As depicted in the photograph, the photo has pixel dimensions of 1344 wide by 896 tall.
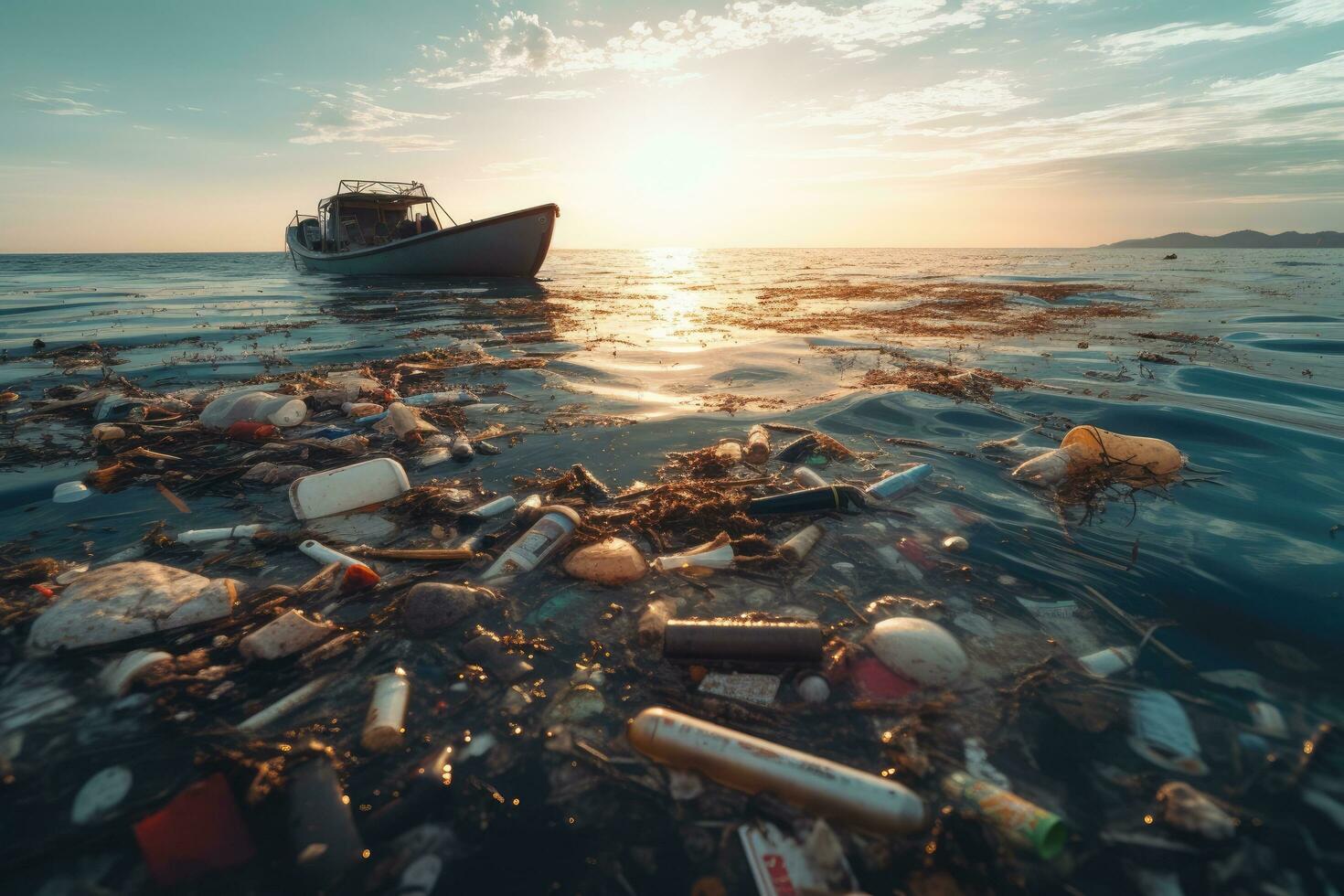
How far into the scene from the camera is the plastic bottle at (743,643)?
229cm

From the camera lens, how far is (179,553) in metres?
3.19

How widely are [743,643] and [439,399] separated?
16.6ft

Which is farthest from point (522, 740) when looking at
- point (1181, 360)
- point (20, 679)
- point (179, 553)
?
point (1181, 360)

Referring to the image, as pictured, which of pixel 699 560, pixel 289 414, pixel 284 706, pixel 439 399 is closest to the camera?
pixel 284 706

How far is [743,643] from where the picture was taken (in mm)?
2299

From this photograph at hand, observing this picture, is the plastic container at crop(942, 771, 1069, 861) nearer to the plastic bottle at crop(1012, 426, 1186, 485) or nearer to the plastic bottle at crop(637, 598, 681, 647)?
the plastic bottle at crop(637, 598, 681, 647)

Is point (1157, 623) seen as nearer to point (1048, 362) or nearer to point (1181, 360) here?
point (1048, 362)

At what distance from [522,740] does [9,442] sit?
6.22 m

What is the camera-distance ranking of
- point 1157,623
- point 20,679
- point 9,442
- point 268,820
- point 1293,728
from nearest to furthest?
1. point 268,820
2. point 1293,728
3. point 20,679
4. point 1157,623
5. point 9,442

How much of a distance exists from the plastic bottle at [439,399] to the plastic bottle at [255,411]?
1.04m

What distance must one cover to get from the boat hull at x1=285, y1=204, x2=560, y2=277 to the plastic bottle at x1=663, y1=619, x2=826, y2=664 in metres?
22.3

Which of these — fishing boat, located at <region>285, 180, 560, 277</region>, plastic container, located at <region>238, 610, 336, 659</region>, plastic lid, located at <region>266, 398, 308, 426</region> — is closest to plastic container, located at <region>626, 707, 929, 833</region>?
plastic container, located at <region>238, 610, 336, 659</region>

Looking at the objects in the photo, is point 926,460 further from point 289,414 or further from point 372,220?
point 372,220

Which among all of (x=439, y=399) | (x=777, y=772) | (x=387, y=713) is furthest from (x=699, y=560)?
(x=439, y=399)
